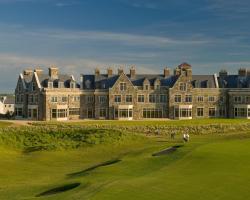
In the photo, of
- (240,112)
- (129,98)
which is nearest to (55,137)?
(129,98)

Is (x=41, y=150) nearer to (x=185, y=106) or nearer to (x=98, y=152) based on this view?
(x=98, y=152)

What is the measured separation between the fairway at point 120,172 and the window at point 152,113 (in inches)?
1051

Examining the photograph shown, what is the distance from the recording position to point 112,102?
8319cm

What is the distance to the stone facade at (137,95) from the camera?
82.1m

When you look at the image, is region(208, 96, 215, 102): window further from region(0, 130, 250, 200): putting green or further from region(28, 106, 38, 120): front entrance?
region(0, 130, 250, 200): putting green

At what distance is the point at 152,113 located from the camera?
278ft

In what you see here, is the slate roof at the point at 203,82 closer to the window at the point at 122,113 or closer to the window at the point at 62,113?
the window at the point at 122,113

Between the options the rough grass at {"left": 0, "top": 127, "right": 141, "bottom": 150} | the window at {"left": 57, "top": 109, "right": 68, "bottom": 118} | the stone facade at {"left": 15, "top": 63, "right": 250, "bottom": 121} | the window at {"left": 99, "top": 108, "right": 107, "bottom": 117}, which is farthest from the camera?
the window at {"left": 99, "top": 108, "right": 107, "bottom": 117}

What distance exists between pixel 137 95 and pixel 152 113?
13.9 feet

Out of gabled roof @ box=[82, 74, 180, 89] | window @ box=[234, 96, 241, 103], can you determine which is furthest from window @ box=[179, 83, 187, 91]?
window @ box=[234, 96, 241, 103]

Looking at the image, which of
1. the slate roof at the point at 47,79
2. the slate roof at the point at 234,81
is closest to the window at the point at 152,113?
the slate roof at the point at 234,81

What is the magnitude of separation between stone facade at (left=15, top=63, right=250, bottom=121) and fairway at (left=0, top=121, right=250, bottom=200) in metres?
25.4

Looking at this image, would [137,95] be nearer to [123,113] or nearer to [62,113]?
[123,113]

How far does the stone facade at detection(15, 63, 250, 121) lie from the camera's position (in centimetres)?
8212
